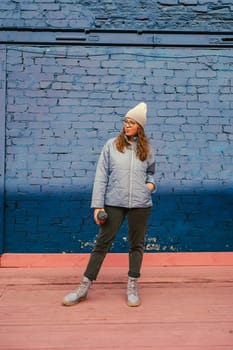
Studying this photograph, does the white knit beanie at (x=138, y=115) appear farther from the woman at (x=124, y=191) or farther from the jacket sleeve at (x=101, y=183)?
the jacket sleeve at (x=101, y=183)

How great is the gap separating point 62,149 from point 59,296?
5.84 ft

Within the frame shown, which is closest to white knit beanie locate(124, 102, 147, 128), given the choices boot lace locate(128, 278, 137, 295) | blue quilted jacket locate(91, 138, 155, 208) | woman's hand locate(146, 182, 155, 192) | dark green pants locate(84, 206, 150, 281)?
blue quilted jacket locate(91, 138, 155, 208)

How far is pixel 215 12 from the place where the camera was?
4.79m

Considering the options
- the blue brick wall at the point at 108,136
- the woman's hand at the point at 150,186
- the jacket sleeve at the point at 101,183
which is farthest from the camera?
the blue brick wall at the point at 108,136

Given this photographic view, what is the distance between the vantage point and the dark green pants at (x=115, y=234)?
3.32 meters

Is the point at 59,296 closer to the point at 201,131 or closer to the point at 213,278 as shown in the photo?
the point at 213,278

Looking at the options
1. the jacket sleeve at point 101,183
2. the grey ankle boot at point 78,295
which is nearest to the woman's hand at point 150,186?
the jacket sleeve at point 101,183

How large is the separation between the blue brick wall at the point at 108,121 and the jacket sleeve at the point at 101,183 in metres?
1.37

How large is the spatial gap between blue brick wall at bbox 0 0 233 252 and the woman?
1.36 meters

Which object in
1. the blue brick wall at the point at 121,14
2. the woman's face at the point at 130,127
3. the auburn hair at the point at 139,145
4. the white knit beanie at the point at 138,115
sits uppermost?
the blue brick wall at the point at 121,14

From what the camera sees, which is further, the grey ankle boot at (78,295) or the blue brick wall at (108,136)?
the blue brick wall at (108,136)

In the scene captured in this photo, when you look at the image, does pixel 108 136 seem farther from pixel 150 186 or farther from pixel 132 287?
pixel 132 287

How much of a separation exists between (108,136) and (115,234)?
1.67m

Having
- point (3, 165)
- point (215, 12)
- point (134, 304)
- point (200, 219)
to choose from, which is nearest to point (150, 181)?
point (134, 304)
